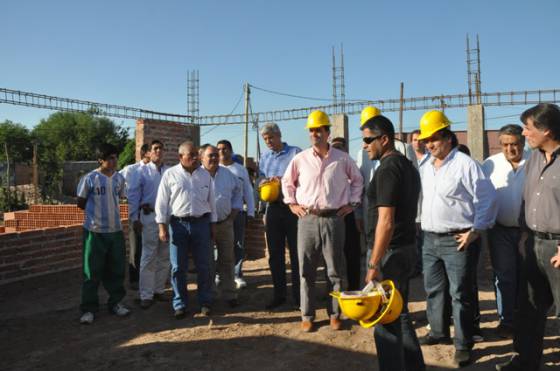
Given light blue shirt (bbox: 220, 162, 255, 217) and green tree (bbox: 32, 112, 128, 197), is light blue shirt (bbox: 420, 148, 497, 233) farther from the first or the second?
green tree (bbox: 32, 112, 128, 197)

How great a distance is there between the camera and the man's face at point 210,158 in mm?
5367

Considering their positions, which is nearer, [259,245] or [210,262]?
[210,262]

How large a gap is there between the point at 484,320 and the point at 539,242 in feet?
5.96

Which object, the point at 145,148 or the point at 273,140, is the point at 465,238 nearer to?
the point at 273,140

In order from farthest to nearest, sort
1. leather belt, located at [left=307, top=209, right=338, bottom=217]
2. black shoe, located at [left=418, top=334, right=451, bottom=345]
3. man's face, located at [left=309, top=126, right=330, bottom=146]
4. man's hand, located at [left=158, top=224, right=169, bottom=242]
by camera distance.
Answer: man's hand, located at [left=158, top=224, right=169, bottom=242] < man's face, located at [left=309, top=126, right=330, bottom=146] < leather belt, located at [left=307, top=209, right=338, bottom=217] < black shoe, located at [left=418, top=334, right=451, bottom=345]

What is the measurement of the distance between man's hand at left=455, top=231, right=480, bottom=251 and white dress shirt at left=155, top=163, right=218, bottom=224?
2649 millimetres

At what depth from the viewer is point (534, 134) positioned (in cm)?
316

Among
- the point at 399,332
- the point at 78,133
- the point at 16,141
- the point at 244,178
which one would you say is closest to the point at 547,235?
the point at 399,332

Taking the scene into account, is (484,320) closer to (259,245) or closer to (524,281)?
(524,281)

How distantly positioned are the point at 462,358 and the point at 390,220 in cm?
159

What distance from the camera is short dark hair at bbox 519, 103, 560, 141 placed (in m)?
3.09

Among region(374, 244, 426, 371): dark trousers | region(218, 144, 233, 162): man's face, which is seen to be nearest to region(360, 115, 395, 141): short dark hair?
region(374, 244, 426, 371): dark trousers

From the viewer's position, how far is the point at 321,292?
19.0 ft

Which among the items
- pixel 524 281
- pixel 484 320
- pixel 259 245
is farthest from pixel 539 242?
pixel 259 245
